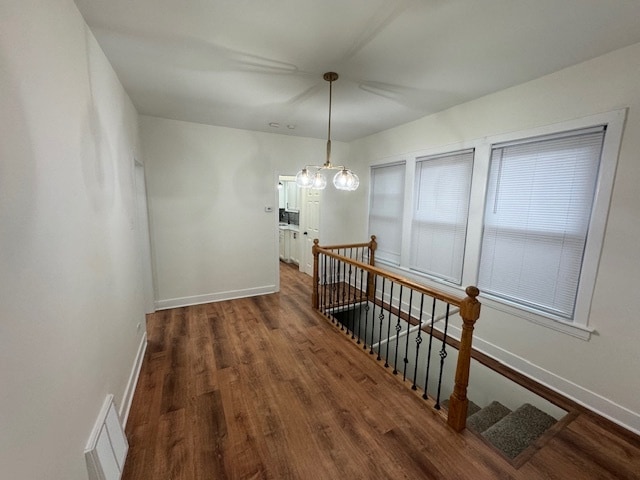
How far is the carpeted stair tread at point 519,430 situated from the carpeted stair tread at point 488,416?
0.71 feet

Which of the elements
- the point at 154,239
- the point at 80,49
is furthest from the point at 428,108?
the point at 154,239

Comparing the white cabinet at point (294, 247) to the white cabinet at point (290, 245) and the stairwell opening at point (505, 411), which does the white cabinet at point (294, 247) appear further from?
the stairwell opening at point (505, 411)

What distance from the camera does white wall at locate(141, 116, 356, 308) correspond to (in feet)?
11.6

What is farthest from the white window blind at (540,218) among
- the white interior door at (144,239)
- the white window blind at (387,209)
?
the white interior door at (144,239)

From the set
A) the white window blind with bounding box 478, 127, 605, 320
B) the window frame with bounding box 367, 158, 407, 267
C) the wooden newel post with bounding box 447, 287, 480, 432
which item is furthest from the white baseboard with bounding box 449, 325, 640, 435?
the window frame with bounding box 367, 158, 407, 267

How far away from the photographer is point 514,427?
6.97 feet

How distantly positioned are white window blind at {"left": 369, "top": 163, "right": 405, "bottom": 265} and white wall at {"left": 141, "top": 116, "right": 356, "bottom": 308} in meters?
1.20

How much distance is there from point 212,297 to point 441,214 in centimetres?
339

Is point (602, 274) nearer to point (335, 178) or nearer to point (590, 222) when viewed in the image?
point (590, 222)

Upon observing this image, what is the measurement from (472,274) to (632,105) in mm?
1742

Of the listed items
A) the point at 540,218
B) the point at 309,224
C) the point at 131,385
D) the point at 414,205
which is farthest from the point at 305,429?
the point at 309,224

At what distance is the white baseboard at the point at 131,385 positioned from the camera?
6.05 feet

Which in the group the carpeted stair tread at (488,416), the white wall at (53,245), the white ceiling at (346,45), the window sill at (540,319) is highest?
the white ceiling at (346,45)

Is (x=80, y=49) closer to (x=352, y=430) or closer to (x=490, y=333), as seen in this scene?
(x=352, y=430)
